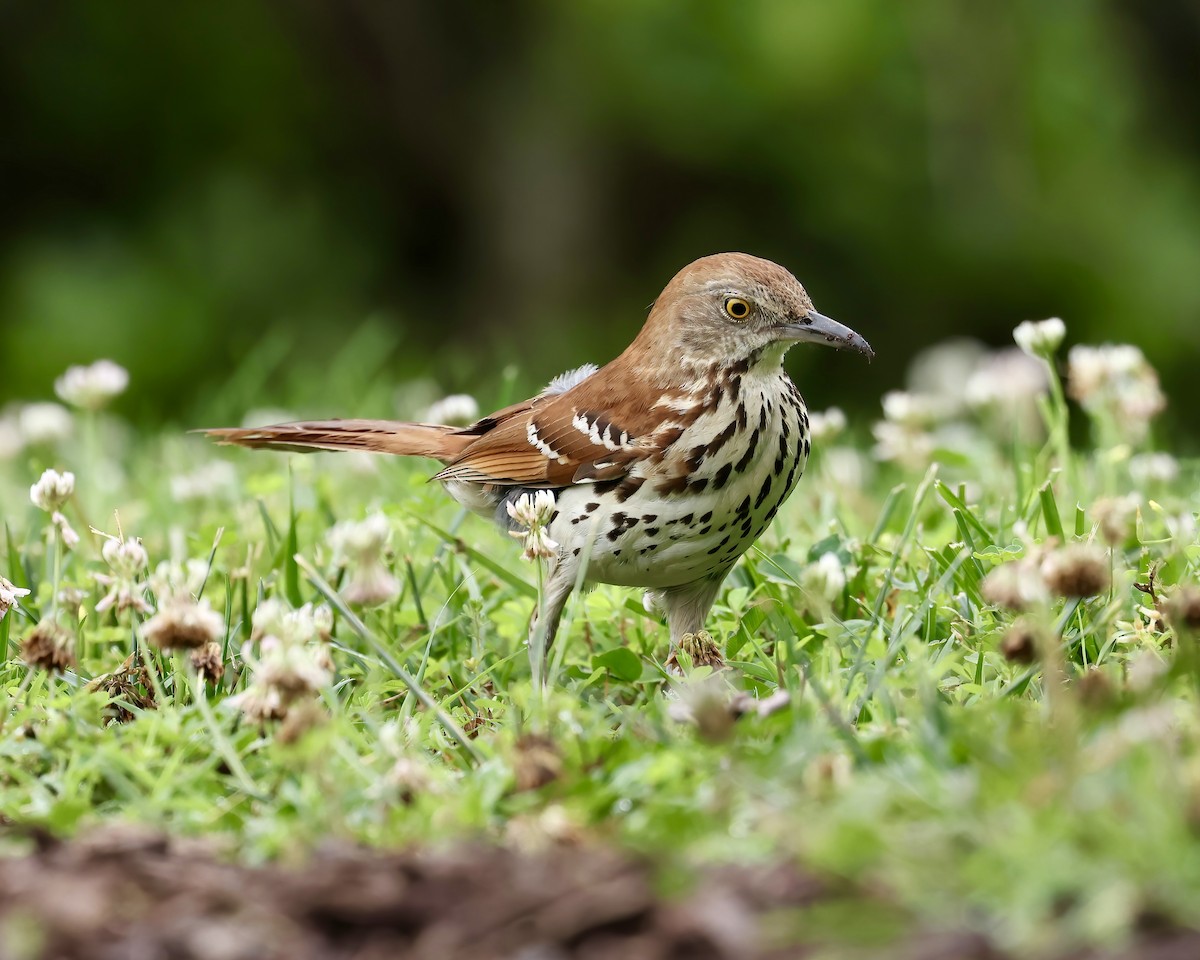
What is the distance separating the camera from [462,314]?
10617mm

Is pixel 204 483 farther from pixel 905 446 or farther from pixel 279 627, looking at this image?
pixel 279 627

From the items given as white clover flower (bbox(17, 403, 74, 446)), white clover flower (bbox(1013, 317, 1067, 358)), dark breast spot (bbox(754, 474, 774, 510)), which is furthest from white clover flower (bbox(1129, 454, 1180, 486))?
white clover flower (bbox(17, 403, 74, 446))

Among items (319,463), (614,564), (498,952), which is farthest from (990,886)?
(319,463)

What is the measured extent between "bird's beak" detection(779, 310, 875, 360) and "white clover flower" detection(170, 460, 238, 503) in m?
2.16

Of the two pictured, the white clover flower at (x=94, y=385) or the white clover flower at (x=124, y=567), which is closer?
the white clover flower at (x=124, y=567)

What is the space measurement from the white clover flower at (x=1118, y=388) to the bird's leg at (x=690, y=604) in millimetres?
1454

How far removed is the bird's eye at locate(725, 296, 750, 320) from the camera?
3.59 metres

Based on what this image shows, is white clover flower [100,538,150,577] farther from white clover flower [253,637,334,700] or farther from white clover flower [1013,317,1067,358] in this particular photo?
white clover flower [1013,317,1067,358]

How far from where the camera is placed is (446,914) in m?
1.93

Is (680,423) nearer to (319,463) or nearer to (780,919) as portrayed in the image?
(780,919)

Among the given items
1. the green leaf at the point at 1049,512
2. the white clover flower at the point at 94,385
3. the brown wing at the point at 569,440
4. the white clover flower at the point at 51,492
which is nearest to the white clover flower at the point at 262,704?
the white clover flower at the point at 51,492

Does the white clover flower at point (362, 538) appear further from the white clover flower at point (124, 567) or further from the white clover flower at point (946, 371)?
the white clover flower at point (946, 371)

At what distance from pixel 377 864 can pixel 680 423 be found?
5.22 feet

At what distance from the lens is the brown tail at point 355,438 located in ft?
13.3
